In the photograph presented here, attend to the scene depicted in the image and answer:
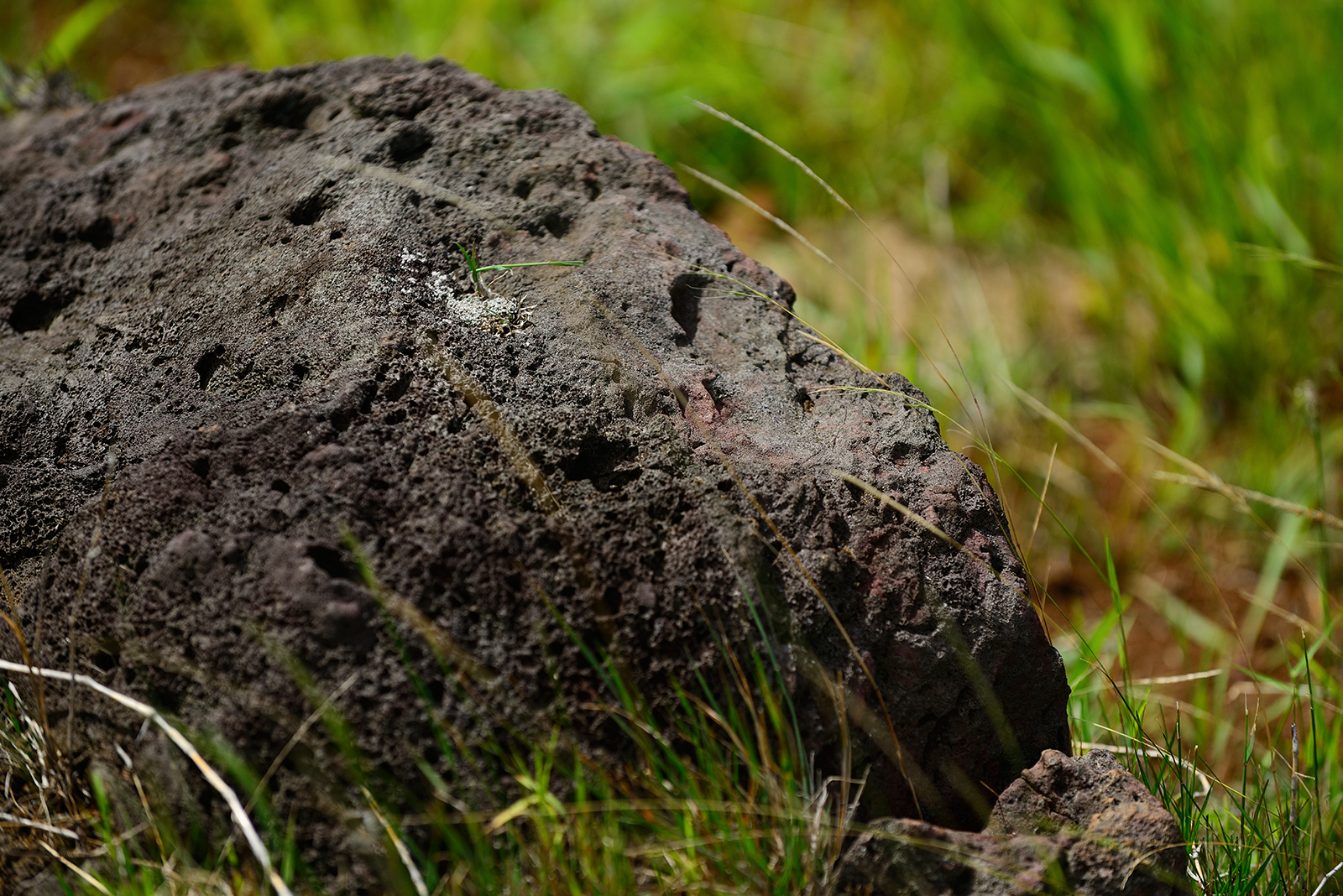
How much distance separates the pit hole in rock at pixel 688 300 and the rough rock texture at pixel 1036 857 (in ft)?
2.32

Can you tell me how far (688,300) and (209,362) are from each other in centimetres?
67

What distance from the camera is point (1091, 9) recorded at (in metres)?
3.05

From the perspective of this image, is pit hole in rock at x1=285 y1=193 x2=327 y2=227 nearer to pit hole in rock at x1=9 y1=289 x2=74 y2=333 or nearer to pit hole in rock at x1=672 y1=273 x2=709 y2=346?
pit hole in rock at x1=9 y1=289 x2=74 y2=333

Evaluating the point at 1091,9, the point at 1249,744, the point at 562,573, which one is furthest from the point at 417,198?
the point at 1091,9

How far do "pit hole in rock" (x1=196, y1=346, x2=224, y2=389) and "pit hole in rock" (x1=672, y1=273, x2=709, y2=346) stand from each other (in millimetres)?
620

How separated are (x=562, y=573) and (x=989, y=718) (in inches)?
22.2

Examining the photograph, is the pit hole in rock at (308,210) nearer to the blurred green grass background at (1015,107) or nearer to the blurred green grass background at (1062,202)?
the blurred green grass background at (1062,202)

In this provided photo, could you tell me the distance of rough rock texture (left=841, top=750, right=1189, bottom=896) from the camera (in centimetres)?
111

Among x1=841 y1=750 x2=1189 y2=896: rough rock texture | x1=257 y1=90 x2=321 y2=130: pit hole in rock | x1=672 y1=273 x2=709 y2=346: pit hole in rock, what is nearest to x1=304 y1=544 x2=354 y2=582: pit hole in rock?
x1=672 y1=273 x2=709 y2=346: pit hole in rock

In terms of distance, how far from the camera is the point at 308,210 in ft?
4.81

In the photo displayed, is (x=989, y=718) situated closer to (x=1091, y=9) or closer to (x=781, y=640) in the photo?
(x=781, y=640)

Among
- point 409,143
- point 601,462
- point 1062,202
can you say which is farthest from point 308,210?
point 1062,202

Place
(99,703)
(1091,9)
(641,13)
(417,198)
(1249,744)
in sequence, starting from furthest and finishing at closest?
(641,13)
(1091,9)
(417,198)
(1249,744)
(99,703)

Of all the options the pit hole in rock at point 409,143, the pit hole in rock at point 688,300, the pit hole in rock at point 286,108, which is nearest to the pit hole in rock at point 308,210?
the pit hole in rock at point 409,143
